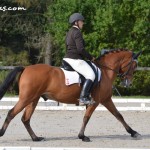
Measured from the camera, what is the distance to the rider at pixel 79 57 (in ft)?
28.8

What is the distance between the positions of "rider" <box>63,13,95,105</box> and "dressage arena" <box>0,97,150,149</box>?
0.80 metres

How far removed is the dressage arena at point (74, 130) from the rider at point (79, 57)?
80 cm

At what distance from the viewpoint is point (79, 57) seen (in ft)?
29.2

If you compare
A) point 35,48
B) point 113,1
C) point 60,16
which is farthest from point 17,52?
point 113,1

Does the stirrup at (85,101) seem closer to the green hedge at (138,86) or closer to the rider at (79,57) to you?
the rider at (79,57)

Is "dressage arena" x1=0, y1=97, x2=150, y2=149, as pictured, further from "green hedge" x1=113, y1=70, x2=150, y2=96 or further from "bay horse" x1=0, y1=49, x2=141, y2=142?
"green hedge" x1=113, y1=70, x2=150, y2=96

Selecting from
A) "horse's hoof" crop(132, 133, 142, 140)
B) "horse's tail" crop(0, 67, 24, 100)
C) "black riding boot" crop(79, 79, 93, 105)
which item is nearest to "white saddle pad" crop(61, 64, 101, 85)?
"black riding boot" crop(79, 79, 93, 105)

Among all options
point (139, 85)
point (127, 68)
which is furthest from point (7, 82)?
point (139, 85)

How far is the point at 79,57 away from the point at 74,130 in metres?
1.94

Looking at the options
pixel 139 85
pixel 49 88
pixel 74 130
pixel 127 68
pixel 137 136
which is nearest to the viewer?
pixel 49 88

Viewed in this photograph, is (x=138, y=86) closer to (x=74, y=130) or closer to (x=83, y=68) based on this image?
(x=74, y=130)

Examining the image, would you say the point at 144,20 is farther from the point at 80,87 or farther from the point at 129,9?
the point at 80,87

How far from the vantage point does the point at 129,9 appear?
25.6 meters

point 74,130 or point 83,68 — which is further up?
point 83,68
